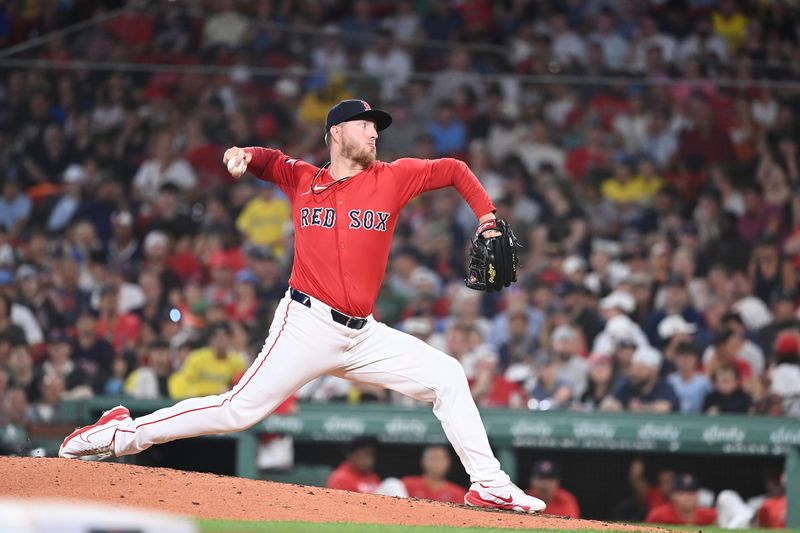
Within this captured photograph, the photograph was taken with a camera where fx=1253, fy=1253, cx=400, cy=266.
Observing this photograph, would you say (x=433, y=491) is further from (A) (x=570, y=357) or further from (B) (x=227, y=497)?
(B) (x=227, y=497)

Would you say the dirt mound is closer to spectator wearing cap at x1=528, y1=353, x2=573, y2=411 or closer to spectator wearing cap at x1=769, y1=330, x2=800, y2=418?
spectator wearing cap at x1=528, y1=353, x2=573, y2=411

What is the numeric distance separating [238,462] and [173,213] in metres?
4.07

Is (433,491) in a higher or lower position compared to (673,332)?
lower

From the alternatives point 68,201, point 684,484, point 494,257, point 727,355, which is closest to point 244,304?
point 68,201

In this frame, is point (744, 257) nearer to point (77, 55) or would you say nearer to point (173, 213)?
point (173, 213)

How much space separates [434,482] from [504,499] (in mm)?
2618

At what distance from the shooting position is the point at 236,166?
5.09m

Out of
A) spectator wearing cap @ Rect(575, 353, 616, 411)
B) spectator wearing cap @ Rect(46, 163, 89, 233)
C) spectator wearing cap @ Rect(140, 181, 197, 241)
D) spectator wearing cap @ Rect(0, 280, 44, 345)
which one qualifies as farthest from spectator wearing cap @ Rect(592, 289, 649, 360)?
spectator wearing cap @ Rect(46, 163, 89, 233)

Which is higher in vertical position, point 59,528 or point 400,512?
point 59,528

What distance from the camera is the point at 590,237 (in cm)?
1121

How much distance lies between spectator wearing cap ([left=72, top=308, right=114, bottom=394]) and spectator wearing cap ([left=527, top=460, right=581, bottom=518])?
3694 millimetres

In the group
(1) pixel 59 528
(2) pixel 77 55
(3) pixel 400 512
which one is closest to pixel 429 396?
(3) pixel 400 512

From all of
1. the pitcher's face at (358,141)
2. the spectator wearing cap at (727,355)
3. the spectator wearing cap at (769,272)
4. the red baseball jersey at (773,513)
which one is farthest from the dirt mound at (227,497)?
the spectator wearing cap at (769,272)

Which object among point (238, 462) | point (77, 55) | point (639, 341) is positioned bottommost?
point (238, 462)
